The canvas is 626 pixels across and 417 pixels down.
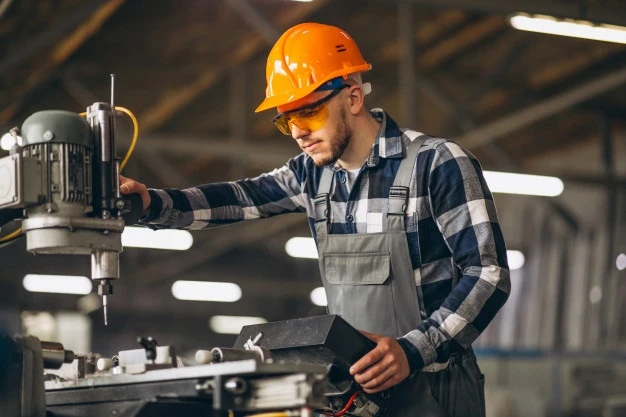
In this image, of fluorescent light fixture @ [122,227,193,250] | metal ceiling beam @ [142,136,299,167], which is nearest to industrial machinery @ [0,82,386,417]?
metal ceiling beam @ [142,136,299,167]

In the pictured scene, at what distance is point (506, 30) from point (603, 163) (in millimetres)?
2948

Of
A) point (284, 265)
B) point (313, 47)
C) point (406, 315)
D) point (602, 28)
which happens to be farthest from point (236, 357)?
point (284, 265)

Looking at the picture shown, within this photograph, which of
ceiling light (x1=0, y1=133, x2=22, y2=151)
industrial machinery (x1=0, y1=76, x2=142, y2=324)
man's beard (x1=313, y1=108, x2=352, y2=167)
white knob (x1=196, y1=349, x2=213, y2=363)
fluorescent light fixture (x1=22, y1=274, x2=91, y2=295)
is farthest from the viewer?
fluorescent light fixture (x1=22, y1=274, x2=91, y2=295)

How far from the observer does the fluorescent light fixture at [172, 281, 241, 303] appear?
60.3ft

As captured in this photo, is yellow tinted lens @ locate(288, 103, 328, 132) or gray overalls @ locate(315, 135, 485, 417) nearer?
gray overalls @ locate(315, 135, 485, 417)

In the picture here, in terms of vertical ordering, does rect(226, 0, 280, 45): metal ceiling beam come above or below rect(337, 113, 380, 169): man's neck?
above

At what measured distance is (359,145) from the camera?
3229 mm

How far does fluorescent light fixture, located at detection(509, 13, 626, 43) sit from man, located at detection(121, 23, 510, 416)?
399cm

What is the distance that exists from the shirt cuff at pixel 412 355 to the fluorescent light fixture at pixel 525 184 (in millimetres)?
7684

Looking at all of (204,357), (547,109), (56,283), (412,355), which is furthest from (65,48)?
(56,283)

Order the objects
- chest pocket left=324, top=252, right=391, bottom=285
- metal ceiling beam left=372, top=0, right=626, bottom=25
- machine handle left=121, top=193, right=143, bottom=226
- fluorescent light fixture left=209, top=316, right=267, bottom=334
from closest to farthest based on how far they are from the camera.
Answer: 1. machine handle left=121, top=193, right=143, bottom=226
2. chest pocket left=324, top=252, right=391, bottom=285
3. metal ceiling beam left=372, top=0, right=626, bottom=25
4. fluorescent light fixture left=209, top=316, right=267, bottom=334

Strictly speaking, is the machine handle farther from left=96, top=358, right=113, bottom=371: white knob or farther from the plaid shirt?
left=96, top=358, right=113, bottom=371: white knob

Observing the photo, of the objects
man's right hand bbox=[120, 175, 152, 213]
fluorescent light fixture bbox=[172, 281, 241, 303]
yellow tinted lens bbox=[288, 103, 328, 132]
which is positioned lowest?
man's right hand bbox=[120, 175, 152, 213]

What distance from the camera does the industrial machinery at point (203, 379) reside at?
Answer: 7.22 feet
